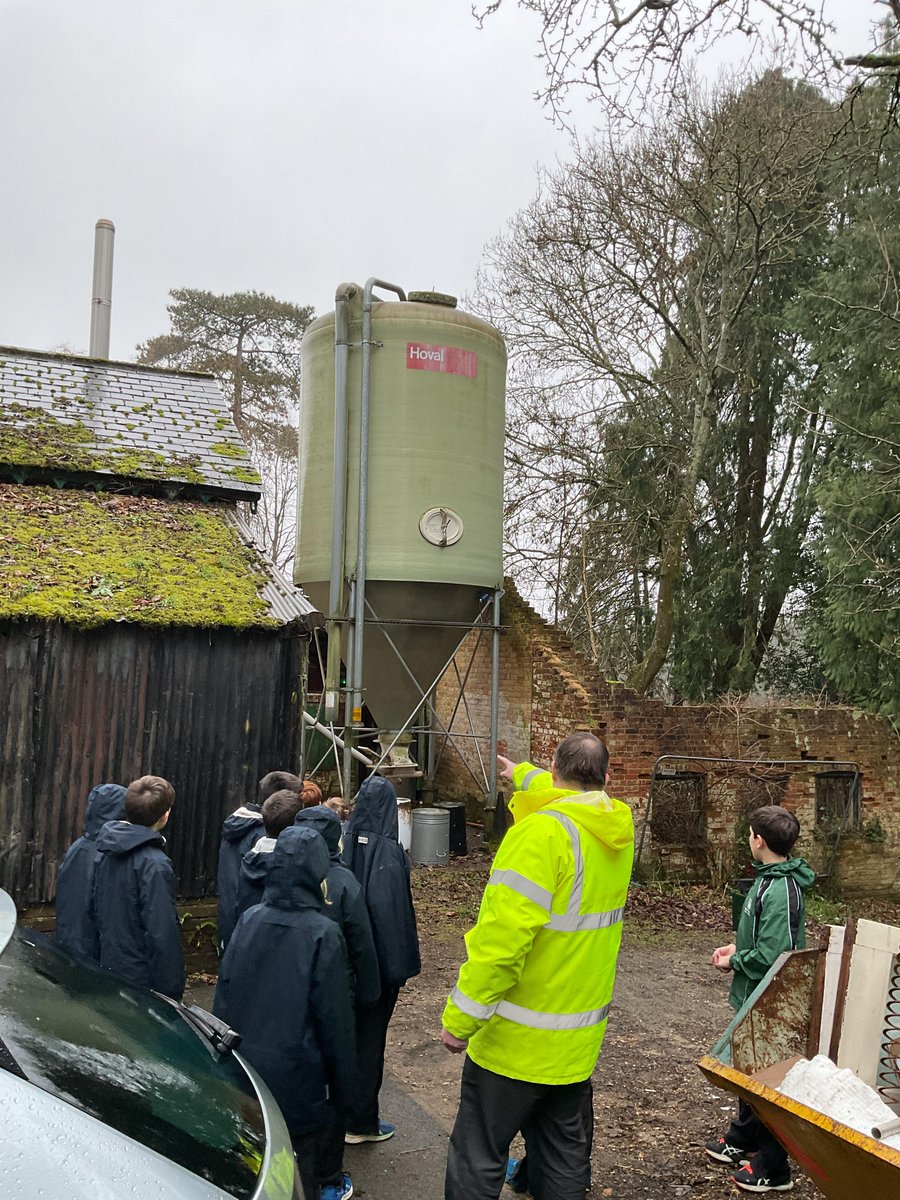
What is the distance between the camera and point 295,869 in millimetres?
3375

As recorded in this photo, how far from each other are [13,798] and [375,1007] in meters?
3.19

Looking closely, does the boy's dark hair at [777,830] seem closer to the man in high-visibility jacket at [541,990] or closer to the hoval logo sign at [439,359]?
the man in high-visibility jacket at [541,990]

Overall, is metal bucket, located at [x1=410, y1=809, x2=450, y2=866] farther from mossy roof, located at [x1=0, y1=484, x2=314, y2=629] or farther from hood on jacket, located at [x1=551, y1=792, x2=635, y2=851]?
hood on jacket, located at [x1=551, y1=792, x2=635, y2=851]

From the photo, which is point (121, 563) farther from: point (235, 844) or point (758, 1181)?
point (758, 1181)

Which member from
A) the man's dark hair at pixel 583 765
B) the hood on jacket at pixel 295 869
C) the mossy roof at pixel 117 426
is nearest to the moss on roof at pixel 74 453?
the mossy roof at pixel 117 426

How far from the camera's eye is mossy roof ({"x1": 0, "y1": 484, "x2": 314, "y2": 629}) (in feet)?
21.5

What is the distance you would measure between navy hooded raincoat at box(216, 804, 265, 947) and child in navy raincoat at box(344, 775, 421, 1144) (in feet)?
1.66

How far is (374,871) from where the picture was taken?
478 cm

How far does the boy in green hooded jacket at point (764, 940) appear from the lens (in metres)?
4.15

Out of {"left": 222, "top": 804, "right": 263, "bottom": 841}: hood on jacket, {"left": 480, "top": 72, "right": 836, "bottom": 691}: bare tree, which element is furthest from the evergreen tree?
{"left": 222, "top": 804, "right": 263, "bottom": 841}: hood on jacket

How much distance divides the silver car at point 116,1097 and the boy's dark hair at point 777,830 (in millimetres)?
2569

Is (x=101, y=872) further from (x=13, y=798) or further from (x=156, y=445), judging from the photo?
(x=156, y=445)

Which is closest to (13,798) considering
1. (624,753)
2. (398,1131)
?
(398,1131)

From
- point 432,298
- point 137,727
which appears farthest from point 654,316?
point 137,727
